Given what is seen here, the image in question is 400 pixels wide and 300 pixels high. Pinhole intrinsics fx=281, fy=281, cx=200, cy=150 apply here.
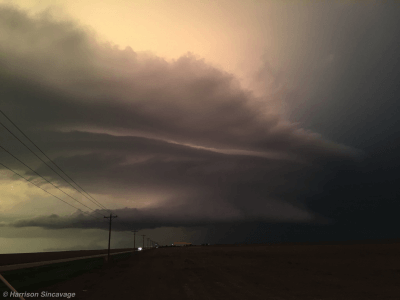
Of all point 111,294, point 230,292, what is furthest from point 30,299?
point 230,292

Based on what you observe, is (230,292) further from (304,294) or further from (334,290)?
(334,290)

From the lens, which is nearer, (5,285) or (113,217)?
(5,285)

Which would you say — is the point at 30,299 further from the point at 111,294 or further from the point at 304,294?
the point at 304,294

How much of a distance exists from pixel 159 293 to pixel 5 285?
17428mm

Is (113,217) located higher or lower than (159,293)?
higher

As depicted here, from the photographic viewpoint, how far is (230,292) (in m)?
23.1

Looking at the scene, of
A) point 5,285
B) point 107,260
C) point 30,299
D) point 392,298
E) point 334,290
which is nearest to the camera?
point 5,285

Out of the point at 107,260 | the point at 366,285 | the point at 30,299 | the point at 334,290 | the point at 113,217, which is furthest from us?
the point at 113,217

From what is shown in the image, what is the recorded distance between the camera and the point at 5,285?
7.96 meters

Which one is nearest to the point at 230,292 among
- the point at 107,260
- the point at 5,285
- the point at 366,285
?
the point at 366,285

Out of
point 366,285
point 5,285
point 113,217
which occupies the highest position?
point 113,217

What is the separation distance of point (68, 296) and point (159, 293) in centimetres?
750

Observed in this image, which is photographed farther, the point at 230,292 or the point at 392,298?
the point at 230,292

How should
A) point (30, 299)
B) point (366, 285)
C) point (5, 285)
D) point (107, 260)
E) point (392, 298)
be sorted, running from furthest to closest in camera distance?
point (107, 260) < point (366, 285) < point (30, 299) < point (392, 298) < point (5, 285)
